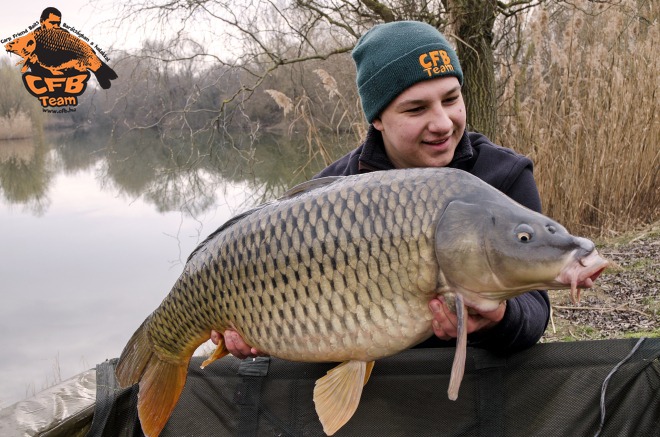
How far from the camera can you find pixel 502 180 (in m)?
1.38

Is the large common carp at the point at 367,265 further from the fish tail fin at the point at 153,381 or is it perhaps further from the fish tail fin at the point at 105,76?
the fish tail fin at the point at 105,76

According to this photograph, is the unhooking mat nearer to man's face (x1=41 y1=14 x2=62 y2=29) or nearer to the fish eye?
the fish eye

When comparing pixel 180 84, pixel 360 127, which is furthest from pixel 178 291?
pixel 180 84

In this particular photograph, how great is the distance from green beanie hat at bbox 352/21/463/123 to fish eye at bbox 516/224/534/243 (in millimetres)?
550

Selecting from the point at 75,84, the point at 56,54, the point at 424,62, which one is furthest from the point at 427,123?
the point at 75,84

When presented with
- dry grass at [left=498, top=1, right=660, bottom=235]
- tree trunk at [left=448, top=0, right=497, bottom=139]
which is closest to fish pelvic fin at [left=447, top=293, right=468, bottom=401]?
tree trunk at [left=448, top=0, right=497, bottom=139]

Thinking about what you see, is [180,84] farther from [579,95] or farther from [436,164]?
[436,164]

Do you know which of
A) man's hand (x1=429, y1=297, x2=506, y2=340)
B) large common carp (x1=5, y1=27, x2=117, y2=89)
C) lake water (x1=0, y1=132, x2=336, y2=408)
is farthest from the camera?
large common carp (x1=5, y1=27, x2=117, y2=89)

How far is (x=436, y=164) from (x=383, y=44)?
31cm

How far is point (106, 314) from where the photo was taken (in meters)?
4.69

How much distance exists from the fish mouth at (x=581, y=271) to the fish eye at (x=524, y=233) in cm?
6

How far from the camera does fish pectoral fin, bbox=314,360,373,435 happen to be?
1.06 meters

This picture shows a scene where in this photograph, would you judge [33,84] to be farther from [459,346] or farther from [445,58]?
[459,346]

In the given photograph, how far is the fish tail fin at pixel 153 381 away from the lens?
4.35 ft
